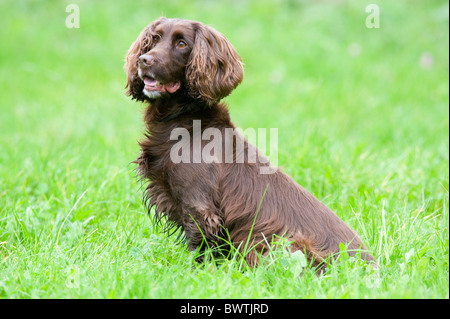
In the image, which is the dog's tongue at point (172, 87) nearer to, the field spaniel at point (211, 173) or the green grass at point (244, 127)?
the field spaniel at point (211, 173)

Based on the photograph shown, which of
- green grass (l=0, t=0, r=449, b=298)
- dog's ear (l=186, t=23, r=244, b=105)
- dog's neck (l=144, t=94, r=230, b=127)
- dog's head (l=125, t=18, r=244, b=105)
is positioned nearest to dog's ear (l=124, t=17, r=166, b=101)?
dog's head (l=125, t=18, r=244, b=105)

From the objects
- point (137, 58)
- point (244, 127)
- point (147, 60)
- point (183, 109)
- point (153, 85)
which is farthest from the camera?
point (244, 127)

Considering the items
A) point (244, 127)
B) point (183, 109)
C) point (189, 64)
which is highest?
point (189, 64)

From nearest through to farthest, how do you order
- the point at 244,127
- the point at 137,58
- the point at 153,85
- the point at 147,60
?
the point at 147,60, the point at 153,85, the point at 137,58, the point at 244,127

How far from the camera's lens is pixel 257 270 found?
263 centimetres

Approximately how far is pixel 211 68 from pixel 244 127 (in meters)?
3.47

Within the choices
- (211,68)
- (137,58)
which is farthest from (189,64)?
(137,58)

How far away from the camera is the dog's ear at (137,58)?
312 cm

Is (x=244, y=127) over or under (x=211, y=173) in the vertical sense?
over

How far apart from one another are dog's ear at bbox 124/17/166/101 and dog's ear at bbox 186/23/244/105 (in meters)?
0.30

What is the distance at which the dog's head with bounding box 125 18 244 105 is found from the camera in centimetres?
289

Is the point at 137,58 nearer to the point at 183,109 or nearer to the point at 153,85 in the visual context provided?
the point at 153,85

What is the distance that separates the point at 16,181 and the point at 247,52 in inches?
213

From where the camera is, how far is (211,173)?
284 cm
